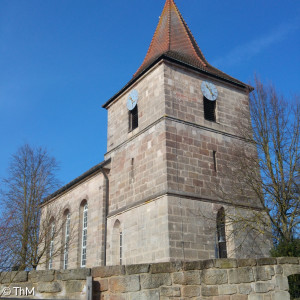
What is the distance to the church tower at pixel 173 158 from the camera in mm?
14711

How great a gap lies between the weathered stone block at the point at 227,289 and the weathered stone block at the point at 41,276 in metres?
2.88

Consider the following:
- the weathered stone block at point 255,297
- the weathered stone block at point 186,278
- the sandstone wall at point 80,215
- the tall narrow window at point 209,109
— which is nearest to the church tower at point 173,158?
the tall narrow window at point 209,109

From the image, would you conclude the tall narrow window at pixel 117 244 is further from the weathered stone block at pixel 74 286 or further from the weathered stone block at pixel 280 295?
the weathered stone block at pixel 280 295

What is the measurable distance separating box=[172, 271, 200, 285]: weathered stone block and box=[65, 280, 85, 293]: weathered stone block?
157cm

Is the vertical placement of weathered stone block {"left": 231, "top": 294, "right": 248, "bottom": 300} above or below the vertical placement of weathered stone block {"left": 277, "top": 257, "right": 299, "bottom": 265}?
below

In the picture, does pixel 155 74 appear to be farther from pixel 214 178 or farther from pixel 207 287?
pixel 207 287

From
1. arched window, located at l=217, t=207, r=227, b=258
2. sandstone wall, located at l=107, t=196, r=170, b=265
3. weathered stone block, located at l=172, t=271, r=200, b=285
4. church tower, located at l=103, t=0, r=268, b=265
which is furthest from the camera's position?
arched window, located at l=217, t=207, r=227, b=258

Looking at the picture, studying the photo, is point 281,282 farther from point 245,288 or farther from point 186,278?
point 186,278

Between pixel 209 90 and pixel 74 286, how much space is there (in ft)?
42.4

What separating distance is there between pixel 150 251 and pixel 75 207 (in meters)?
8.58

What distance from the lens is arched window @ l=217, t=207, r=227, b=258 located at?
1530cm

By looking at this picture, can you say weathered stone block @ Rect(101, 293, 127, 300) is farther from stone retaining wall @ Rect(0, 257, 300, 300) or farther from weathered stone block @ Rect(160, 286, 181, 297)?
weathered stone block @ Rect(160, 286, 181, 297)

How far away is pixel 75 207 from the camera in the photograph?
871 inches

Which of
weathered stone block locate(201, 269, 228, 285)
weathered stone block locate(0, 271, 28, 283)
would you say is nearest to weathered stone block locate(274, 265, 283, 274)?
weathered stone block locate(201, 269, 228, 285)
